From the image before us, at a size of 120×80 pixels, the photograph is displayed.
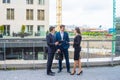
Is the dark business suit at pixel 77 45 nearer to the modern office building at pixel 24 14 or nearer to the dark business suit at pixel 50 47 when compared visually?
the dark business suit at pixel 50 47

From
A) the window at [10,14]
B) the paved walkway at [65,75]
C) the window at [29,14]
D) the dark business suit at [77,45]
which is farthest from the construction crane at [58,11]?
the dark business suit at [77,45]

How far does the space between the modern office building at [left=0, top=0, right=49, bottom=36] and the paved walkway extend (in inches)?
2026

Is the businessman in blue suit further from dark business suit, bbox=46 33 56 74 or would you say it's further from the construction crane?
the construction crane

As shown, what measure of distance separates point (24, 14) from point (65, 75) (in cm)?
5505

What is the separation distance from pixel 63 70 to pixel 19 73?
1.92 metres

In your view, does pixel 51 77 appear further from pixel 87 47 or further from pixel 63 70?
pixel 87 47

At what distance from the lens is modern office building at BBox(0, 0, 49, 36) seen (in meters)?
66.9

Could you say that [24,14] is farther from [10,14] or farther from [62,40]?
[62,40]

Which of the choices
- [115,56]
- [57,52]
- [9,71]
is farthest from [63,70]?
[115,56]

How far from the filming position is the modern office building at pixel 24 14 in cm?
6688

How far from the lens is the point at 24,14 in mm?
68062

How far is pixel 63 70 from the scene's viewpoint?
15.1 meters

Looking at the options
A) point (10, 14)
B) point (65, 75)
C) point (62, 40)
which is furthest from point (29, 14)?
point (65, 75)

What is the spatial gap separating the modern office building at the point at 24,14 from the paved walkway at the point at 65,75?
5147 centimetres
